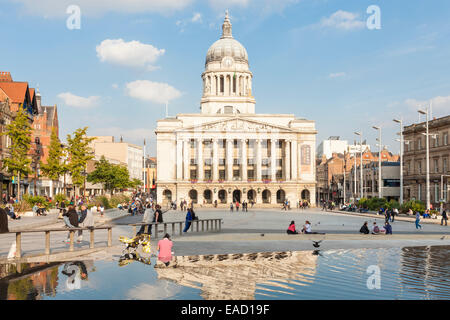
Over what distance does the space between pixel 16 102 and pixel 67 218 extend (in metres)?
40.6

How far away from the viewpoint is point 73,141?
197ft

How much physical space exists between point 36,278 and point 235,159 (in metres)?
97.6

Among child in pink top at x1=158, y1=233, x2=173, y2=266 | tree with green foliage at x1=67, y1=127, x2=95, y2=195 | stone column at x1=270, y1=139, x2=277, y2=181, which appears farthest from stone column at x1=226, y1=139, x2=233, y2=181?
child in pink top at x1=158, y1=233, x2=173, y2=266

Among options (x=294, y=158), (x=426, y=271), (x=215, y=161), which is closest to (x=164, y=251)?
(x=426, y=271)

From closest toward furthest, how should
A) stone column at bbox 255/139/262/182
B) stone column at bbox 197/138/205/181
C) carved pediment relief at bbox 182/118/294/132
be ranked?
stone column at bbox 255/139/262/182, stone column at bbox 197/138/205/181, carved pediment relief at bbox 182/118/294/132

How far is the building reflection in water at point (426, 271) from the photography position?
41.7ft

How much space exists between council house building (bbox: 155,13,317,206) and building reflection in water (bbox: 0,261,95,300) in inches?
3474

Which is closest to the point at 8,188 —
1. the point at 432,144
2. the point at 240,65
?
the point at 432,144

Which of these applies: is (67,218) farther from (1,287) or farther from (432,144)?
(432,144)

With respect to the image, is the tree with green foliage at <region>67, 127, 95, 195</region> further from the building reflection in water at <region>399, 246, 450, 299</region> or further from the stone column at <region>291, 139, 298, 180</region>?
the stone column at <region>291, 139, 298, 180</region>

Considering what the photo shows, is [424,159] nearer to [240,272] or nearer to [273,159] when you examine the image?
[273,159]

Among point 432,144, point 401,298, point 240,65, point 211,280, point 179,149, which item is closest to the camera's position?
point 401,298

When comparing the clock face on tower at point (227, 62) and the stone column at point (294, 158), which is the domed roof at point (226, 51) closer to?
the clock face on tower at point (227, 62)

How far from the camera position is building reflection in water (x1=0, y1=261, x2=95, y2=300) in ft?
37.8
